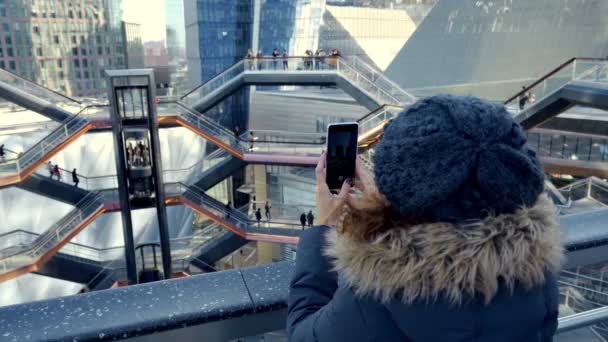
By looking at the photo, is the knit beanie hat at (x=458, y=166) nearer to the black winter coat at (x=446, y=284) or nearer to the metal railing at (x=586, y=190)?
the black winter coat at (x=446, y=284)

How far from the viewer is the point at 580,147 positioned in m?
16.4

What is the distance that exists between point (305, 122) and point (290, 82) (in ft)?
21.2

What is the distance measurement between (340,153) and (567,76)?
12.9 m

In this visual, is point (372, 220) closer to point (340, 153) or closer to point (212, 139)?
point (340, 153)

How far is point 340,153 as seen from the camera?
1.38 metres

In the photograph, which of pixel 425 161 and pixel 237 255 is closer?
pixel 425 161

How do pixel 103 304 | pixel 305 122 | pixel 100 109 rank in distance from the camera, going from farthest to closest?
pixel 305 122 < pixel 100 109 < pixel 103 304

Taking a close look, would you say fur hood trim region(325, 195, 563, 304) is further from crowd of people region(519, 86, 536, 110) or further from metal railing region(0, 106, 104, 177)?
metal railing region(0, 106, 104, 177)

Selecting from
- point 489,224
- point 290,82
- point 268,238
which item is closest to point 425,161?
point 489,224

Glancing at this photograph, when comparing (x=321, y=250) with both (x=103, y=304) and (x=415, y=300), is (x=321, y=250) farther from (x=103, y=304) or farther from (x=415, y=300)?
(x=103, y=304)


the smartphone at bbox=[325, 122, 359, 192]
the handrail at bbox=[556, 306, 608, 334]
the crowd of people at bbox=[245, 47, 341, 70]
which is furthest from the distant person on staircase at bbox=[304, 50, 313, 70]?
the smartphone at bbox=[325, 122, 359, 192]

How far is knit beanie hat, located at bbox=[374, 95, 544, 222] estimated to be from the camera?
0.90 meters

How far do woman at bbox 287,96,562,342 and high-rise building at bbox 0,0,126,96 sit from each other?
51953 mm

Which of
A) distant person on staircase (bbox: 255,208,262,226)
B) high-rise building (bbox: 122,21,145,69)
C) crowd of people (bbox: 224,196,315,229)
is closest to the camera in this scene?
crowd of people (bbox: 224,196,315,229)
